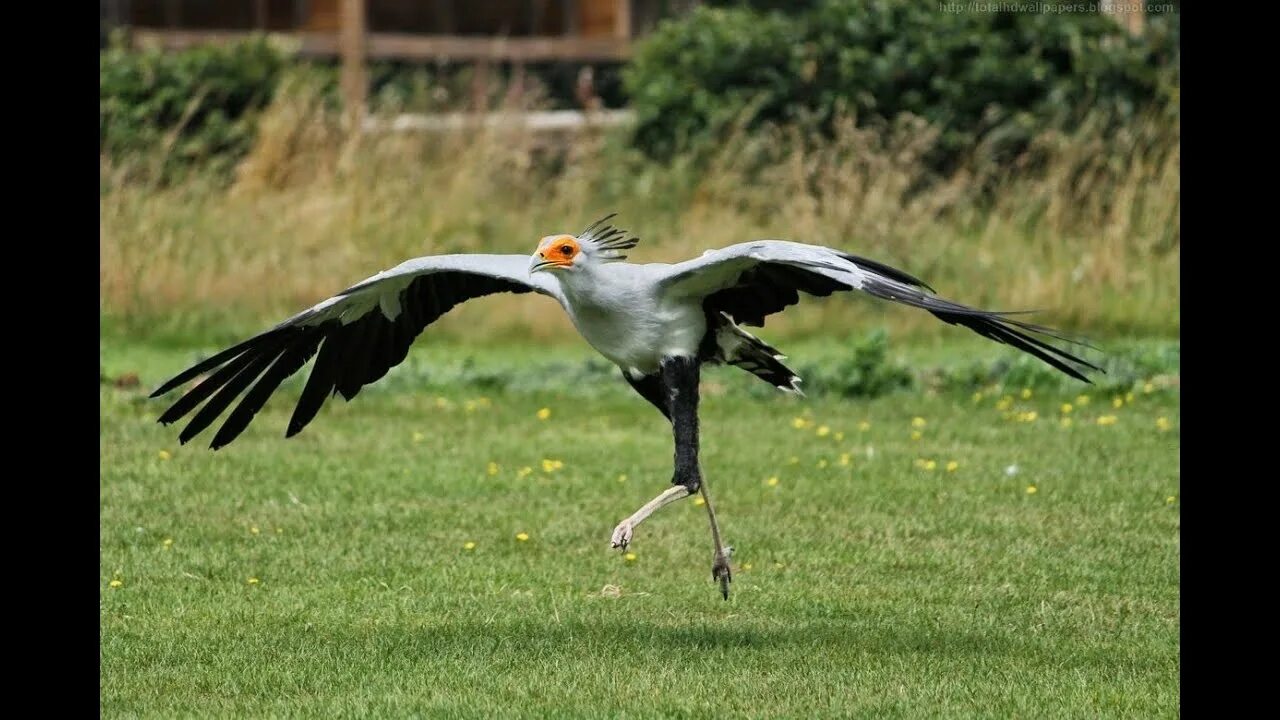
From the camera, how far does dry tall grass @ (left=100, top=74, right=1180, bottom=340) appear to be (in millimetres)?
13375

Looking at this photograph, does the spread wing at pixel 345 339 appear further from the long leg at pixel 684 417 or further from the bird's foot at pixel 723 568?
the bird's foot at pixel 723 568

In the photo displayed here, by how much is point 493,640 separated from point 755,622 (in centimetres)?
91

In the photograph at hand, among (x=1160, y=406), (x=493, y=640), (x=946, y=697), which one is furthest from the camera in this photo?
(x=1160, y=406)

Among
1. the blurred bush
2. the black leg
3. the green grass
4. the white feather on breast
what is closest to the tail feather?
the white feather on breast

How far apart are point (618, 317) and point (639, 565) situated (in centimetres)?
146

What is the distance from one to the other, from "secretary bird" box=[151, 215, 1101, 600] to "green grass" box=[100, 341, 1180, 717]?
58cm

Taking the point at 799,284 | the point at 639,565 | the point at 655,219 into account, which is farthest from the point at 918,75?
the point at 799,284

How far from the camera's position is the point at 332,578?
271 inches

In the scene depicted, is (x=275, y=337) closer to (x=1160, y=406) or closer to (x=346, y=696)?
(x=346, y=696)

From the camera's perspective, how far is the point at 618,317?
597cm

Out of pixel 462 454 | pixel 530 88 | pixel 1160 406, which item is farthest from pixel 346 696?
pixel 530 88

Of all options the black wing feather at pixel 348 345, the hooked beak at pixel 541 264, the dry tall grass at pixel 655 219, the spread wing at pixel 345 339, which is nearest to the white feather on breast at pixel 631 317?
the hooked beak at pixel 541 264

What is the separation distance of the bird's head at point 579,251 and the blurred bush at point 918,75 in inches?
369

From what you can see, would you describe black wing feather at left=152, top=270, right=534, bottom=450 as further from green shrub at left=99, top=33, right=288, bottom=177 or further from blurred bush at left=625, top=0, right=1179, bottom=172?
blurred bush at left=625, top=0, right=1179, bottom=172
